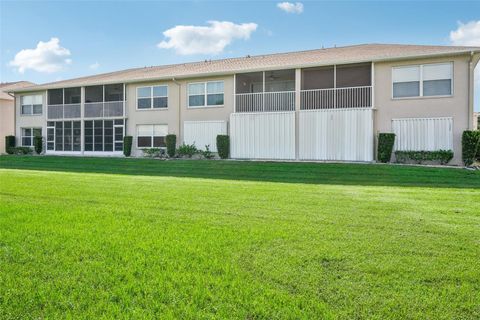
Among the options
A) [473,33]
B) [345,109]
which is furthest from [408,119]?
[473,33]

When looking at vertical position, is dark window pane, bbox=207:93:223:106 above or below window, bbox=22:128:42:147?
above

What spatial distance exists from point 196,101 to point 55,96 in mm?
12481

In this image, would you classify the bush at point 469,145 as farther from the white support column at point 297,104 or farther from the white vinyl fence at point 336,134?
the white support column at point 297,104

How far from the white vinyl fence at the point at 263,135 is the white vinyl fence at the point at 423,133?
514 centimetres

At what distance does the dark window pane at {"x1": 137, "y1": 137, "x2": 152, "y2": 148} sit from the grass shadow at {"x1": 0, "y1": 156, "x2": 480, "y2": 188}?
3.52 m

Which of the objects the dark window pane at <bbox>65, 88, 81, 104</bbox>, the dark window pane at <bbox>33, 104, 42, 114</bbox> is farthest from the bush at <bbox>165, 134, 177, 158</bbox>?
the dark window pane at <bbox>33, 104, 42, 114</bbox>

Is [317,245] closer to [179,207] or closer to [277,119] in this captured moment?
[179,207]

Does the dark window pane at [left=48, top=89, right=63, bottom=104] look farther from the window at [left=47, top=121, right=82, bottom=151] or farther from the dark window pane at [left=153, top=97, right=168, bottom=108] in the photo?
the dark window pane at [left=153, top=97, right=168, bottom=108]

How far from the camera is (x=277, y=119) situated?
2069 cm

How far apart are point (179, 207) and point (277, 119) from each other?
1426cm

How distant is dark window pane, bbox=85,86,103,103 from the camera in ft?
91.7

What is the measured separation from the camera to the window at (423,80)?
1778 cm

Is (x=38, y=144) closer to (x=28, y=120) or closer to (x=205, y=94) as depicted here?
(x=28, y=120)

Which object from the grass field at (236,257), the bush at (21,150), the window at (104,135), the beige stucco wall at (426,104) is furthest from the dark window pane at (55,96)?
the grass field at (236,257)
